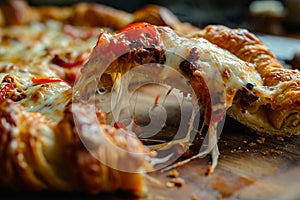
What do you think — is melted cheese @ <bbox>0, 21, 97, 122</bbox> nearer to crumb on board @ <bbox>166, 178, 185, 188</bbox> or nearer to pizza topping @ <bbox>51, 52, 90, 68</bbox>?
pizza topping @ <bbox>51, 52, 90, 68</bbox>

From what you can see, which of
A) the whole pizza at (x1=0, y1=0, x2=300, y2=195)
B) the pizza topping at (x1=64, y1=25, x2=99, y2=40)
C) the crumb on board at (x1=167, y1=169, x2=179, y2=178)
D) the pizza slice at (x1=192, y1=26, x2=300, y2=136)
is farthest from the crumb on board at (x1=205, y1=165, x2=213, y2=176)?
the pizza topping at (x1=64, y1=25, x2=99, y2=40)

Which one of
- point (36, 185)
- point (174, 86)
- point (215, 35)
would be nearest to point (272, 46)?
point (215, 35)

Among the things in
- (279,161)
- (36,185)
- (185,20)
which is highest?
(36,185)

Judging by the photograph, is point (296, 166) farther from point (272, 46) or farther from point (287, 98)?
point (272, 46)

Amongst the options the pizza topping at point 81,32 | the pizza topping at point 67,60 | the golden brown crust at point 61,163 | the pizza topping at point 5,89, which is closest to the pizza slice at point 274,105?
the golden brown crust at point 61,163

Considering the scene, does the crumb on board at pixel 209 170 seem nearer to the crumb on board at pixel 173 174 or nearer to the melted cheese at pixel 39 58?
the crumb on board at pixel 173 174

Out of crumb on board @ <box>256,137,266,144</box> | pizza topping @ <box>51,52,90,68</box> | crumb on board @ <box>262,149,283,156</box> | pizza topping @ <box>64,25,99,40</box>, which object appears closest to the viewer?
crumb on board @ <box>262,149,283,156</box>

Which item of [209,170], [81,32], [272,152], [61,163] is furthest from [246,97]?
[81,32]
